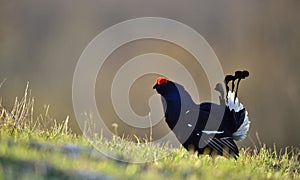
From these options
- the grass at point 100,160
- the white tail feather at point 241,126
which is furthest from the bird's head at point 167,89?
the white tail feather at point 241,126

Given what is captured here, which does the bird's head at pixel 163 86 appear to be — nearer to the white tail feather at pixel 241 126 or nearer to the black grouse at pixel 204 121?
the black grouse at pixel 204 121

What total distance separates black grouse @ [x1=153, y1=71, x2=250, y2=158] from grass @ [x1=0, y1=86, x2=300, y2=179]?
187mm

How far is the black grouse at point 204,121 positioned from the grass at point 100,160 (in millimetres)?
187

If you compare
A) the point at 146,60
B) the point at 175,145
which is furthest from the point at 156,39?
the point at 175,145

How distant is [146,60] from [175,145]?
837 cm

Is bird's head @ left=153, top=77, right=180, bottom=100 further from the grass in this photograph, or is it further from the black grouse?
the grass

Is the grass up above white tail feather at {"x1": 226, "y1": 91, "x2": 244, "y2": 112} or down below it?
below

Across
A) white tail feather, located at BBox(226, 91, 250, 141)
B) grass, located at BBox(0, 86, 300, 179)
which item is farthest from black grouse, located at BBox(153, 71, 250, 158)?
grass, located at BBox(0, 86, 300, 179)

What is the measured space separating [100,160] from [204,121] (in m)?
2.43

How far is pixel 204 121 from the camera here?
8.27 meters

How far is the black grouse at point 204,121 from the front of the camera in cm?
809

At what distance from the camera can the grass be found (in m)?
5.46

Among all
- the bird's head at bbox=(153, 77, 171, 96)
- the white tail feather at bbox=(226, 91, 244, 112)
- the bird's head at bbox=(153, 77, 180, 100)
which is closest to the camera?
the bird's head at bbox=(153, 77, 180, 100)

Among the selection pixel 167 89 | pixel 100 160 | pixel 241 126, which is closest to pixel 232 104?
pixel 241 126
